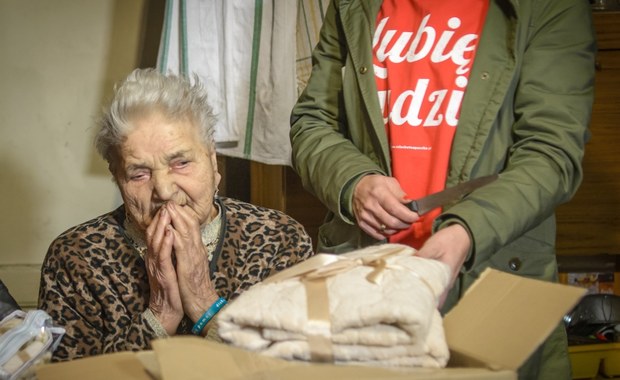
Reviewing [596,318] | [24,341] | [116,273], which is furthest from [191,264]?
[596,318]

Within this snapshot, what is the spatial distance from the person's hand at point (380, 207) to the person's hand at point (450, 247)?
9cm

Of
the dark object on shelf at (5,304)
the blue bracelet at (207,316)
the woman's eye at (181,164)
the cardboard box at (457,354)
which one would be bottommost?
the dark object on shelf at (5,304)

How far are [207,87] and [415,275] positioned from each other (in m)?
1.72

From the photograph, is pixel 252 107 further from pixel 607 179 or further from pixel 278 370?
pixel 278 370

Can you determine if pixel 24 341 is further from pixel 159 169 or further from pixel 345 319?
pixel 345 319

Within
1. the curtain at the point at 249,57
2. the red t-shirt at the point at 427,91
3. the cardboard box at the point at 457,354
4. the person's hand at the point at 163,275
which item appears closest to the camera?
the cardboard box at the point at 457,354

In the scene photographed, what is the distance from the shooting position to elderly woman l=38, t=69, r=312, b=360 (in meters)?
1.68

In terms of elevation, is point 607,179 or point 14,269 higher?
point 607,179

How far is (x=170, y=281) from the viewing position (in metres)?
1.66

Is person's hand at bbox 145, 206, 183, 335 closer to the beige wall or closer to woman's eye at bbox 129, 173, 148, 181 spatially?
woman's eye at bbox 129, 173, 148, 181

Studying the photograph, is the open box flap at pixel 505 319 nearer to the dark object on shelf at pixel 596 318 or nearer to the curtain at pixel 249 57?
the curtain at pixel 249 57

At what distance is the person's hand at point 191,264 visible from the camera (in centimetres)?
166

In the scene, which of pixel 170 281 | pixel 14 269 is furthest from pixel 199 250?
pixel 14 269

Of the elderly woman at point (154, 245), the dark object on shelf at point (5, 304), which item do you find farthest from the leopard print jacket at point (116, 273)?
the dark object on shelf at point (5, 304)
